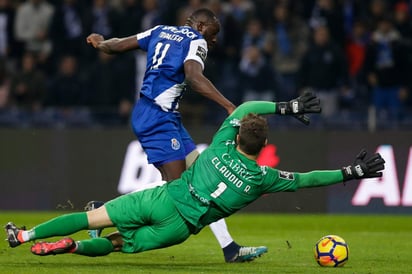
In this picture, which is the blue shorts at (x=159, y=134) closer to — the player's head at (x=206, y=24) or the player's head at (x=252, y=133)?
the player's head at (x=206, y=24)

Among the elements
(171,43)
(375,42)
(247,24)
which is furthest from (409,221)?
(171,43)

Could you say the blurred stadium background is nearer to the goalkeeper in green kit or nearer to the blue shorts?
the blue shorts

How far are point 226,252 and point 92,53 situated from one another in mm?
11107

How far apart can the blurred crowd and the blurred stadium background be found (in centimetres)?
2

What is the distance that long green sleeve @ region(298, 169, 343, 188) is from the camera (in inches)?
356

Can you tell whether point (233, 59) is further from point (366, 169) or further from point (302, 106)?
point (366, 169)

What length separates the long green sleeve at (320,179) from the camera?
9055 mm

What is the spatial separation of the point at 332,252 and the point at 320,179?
1074 millimetres

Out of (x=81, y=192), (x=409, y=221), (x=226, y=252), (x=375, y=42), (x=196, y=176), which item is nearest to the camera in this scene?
(x=196, y=176)

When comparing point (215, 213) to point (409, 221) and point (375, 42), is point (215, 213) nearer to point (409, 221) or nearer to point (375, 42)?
point (409, 221)

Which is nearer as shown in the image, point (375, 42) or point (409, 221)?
point (409, 221)

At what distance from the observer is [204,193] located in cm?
914

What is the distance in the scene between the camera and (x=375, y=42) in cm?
1973

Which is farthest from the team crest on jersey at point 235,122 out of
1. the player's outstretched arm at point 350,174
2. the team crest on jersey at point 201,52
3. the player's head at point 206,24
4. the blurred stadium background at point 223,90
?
the blurred stadium background at point 223,90
